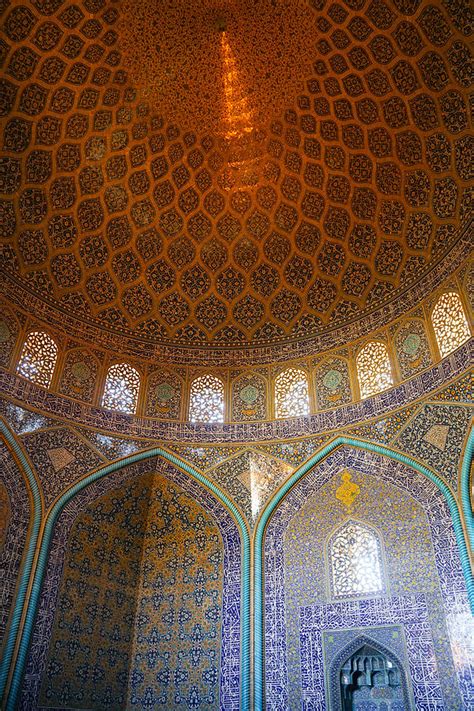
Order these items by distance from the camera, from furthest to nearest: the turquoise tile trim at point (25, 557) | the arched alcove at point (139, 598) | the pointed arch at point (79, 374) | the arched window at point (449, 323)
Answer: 1. the pointed arch at point (79, 374)
2. the arched window at point (449, 323)
3. the arched alcove at point (139, 598)
4. the turquoise tile trim at point (25, 557)

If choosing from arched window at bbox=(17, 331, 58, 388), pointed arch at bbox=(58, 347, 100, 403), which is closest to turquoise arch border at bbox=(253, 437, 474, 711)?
pointed arch at bbox=(58, 347, 100, 403)

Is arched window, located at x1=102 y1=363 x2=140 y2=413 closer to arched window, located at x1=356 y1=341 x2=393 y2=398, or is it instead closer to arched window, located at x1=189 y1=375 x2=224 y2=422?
arched window, located at x1=189 y1=375 x2=224 y2=422

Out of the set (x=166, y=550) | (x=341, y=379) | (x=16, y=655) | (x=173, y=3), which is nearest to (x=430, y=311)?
(x=341, y=379)

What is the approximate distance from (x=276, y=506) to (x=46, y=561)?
3.86 metres

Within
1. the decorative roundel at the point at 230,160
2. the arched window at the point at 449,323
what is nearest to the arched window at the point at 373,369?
the decorative roundel at the point at 230,160

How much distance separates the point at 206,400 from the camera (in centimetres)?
→ 1345

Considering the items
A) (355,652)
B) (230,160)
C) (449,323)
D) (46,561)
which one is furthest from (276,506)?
(230,160)

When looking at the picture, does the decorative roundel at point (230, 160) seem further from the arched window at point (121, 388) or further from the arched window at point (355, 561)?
the arched window at point (355, 561)

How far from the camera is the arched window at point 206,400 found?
13.2m

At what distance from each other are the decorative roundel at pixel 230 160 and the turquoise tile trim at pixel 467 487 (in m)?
2.40

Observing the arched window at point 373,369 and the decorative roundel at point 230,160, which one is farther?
the arched window at point 373,369

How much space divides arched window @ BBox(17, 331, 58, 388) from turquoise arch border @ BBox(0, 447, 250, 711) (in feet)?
6.48

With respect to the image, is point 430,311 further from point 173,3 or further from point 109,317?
point 173,3

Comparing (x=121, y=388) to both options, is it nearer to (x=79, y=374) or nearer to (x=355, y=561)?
(x=79, y=374)
